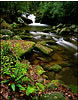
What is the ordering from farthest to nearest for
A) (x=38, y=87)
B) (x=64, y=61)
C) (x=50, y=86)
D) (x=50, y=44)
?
(x=50, y=44) → (x=64, y=61) → (x=50, y=86) → (x=38, y=87)

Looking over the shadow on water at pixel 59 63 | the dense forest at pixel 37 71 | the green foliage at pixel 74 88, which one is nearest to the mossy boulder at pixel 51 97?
the dense forest at pixel 37 71

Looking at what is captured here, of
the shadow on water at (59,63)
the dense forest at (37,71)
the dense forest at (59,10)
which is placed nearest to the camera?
the dense forest at (37,71)

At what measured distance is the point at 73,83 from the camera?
519cm

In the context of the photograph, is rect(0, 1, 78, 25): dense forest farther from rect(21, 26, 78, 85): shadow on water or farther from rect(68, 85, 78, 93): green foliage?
rect(68, 85, 78, 93): green foliage

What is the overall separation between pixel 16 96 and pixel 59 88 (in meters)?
2.06

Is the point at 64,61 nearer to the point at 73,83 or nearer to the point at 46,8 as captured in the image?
the point at 73,83

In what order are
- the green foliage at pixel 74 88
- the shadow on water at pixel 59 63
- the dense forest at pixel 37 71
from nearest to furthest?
the dense forest at pixel 37 71 → the green foliage at pixel 74 88 → the shadow on water at pixel 59 63

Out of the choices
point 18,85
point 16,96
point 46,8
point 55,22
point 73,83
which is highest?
point 46,8

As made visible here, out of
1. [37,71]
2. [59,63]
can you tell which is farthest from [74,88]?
[59,63]

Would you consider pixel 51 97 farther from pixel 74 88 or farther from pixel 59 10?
pixel 59 10

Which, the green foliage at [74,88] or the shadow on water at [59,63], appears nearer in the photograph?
the green foliage at [74,88]

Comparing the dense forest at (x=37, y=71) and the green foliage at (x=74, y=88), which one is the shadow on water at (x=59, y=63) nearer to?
the dense forest at (x=37, y=71)

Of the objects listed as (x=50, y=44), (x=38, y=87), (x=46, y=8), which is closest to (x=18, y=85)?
(x=38, y=87)

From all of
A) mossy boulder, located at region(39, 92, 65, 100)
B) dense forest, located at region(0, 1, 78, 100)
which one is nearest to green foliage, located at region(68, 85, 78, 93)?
dense forest, located at region(0, 1, 78, 100)
